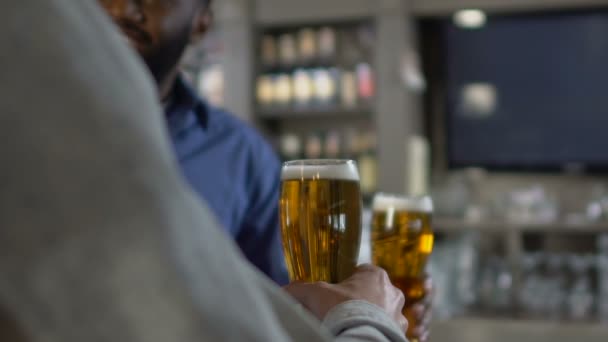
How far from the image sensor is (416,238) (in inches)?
39.3

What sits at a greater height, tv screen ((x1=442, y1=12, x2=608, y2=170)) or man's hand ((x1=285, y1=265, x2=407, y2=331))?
man's hand ((x1=285, y1=265, x2=407, y2=331))

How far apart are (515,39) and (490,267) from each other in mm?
1235

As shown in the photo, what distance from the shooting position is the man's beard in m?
1.44

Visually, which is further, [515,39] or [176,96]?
[515,39]

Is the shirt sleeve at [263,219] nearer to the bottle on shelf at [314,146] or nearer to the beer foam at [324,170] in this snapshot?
the beer foam at [324,170]

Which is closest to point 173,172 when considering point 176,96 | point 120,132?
point 120,132

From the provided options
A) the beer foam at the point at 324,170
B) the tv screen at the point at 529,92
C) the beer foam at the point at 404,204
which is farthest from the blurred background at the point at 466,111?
the beer foam at the point at 324,170

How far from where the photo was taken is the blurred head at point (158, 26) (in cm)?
137

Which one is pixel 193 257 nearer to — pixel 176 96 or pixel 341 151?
pixel 176 96

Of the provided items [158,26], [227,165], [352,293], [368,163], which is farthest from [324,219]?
[368,163]

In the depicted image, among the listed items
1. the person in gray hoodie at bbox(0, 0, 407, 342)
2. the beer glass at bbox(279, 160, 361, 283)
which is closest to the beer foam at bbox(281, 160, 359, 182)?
the beer glass at bbox(279, 160, 361, 283)

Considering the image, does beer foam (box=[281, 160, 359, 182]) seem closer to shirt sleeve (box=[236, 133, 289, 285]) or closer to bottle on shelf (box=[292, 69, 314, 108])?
shirt sleeve (box=[236, 133, 289, 285])

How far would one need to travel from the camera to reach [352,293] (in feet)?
1.92

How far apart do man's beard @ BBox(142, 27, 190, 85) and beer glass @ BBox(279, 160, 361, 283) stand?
28.2 inches
